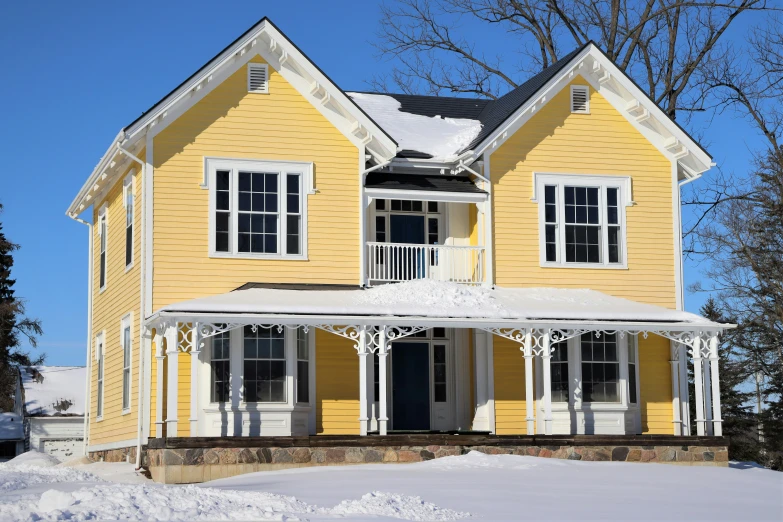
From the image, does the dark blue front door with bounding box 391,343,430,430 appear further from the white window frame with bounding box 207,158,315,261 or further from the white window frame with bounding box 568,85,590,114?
the white window frame with bounding box 568,85,590,114

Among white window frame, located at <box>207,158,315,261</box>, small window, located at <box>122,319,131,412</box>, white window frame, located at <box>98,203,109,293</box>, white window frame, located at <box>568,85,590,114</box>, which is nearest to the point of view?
white window frame, located at <box>207,158,315,261</box>

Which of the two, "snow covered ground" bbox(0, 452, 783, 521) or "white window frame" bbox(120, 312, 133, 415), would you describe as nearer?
"snow covered ground" bbox(0, 452, 783, 521)

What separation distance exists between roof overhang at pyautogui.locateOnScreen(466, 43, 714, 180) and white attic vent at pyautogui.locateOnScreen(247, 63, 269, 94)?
453 centimetres

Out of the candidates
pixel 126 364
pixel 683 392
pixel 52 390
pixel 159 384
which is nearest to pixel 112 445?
pixel 126 364

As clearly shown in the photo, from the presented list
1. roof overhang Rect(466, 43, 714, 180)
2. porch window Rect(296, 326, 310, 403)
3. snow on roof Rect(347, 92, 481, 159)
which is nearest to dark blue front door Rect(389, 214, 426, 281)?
snow on roof Rect(347, 92, 481, 159)

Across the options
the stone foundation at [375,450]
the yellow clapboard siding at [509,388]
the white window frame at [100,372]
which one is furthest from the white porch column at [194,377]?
the yellow clapboard siding at [509,388]

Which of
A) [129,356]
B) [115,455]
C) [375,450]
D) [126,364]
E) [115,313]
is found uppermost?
[115,313]

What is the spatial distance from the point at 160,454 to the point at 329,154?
23.6 feet

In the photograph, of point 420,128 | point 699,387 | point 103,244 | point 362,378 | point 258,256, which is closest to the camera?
point 362,378

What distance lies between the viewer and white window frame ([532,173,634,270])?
2334cm

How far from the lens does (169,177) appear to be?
21.4 m

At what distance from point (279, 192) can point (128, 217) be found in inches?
130

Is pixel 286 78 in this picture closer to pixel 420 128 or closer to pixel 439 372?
pixel 420 128

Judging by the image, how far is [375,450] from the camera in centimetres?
1906
